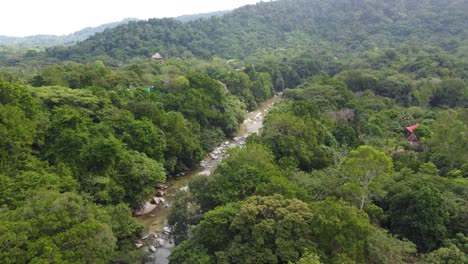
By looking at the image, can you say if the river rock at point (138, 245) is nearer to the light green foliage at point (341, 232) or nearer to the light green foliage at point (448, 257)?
the light green foliage at point (341, 232)

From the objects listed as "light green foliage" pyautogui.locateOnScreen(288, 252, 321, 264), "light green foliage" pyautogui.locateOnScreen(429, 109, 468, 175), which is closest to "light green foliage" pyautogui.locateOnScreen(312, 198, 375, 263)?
"light green foliage" pyautogui.locateOnScreen(288, 252, 321, 264)

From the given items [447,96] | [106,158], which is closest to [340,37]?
[447,96]

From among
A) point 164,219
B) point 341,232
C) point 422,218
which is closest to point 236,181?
point 341,232

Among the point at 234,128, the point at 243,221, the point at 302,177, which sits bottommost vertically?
the point at 234,128

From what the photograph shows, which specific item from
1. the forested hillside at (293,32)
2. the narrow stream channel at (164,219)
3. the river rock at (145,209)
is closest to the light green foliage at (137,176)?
the river rock at (145,209)

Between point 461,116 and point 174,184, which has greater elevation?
point 461,116

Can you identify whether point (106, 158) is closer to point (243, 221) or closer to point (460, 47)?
point (243, 221)

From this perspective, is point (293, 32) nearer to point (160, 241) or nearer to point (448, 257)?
point (160, 241)

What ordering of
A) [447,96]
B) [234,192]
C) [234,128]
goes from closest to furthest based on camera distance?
[234,192] < [234,128] < [447,96]
